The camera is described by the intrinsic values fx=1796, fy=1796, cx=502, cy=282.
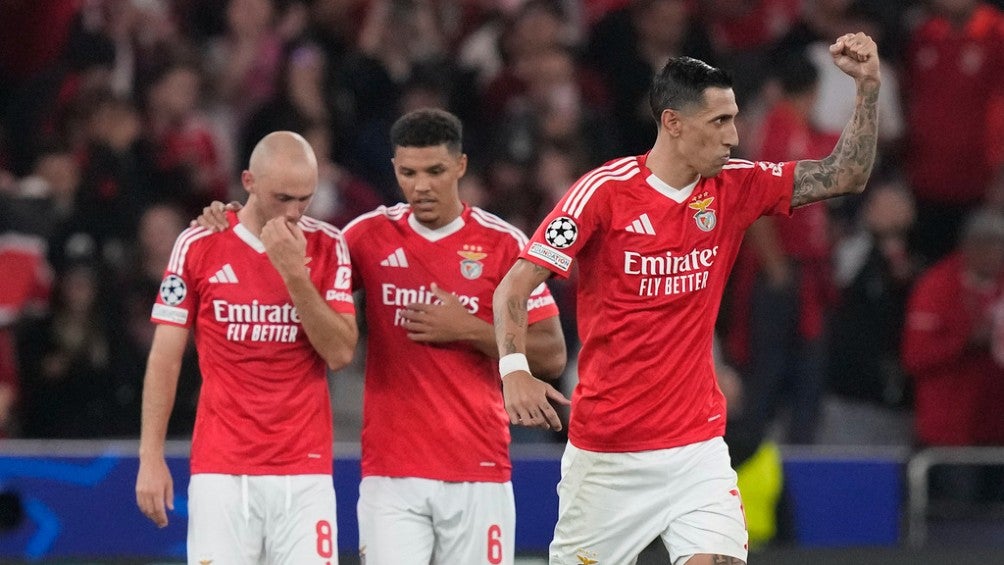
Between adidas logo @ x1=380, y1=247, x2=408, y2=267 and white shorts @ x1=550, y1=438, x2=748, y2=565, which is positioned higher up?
adidas logo @ x1=380, y1=247, x2=408, y2=267

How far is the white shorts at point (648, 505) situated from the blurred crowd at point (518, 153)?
155 inches

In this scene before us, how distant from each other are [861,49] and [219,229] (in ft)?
8.51

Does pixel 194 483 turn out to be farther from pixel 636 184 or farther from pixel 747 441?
Result: pixel 747 441

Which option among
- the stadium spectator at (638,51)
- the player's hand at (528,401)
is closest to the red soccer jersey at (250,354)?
the player's hand at (528,401)

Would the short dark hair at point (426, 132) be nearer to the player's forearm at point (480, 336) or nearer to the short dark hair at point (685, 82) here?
the player's forearm at point (480, 336)

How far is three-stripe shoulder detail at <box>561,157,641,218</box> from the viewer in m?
6.57

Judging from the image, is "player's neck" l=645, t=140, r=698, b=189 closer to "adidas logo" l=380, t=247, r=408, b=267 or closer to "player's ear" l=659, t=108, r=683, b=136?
"player's ear" l=659, t=108, r=683, b=136

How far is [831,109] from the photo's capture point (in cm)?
1256

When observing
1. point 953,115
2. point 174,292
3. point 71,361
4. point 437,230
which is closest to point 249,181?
point 174,292

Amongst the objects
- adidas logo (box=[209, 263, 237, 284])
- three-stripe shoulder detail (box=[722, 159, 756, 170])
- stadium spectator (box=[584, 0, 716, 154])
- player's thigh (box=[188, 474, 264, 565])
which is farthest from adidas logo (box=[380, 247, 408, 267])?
stadium spectator (box=[584, 0, 716, 154])

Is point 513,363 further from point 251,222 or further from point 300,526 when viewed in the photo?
point 251,222

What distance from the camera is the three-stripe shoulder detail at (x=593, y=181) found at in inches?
259

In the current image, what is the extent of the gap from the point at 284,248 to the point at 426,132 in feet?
2.68

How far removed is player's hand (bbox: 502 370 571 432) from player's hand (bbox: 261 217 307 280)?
3.26ft
